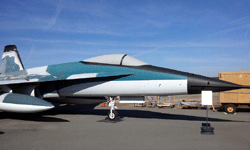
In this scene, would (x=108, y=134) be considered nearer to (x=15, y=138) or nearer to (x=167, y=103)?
(x=15, y=138)

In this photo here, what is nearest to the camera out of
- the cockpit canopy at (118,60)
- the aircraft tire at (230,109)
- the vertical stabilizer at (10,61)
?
the cockpit canopy at (118,60)

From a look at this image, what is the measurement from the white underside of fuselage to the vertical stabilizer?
724 centimetres

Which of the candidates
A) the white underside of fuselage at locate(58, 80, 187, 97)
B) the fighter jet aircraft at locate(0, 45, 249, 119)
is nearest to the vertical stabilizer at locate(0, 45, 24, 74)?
the fighter jet aircraft at locate(0, 45, 249, 119)

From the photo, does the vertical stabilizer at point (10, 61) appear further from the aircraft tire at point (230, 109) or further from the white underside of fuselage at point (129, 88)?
the aircraft tire at point (230, 109)

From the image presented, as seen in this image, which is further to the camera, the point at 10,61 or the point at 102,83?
the point at 10,61

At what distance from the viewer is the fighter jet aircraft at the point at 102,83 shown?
7238 millimetres

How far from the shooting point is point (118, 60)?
27.8ft

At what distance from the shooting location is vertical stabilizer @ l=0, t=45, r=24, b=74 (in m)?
14.2

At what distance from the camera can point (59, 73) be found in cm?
926

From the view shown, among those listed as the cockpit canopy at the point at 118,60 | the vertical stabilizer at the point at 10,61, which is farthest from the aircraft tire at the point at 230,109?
the vertical stabilizer at the point at 10,61

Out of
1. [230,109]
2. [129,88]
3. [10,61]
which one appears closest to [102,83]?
[129,88]

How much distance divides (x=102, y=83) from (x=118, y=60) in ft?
3.74

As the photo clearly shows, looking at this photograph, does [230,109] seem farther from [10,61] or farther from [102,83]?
[10,61]

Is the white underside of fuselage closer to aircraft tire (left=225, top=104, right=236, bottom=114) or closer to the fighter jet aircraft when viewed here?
the fighter jet aircraft
